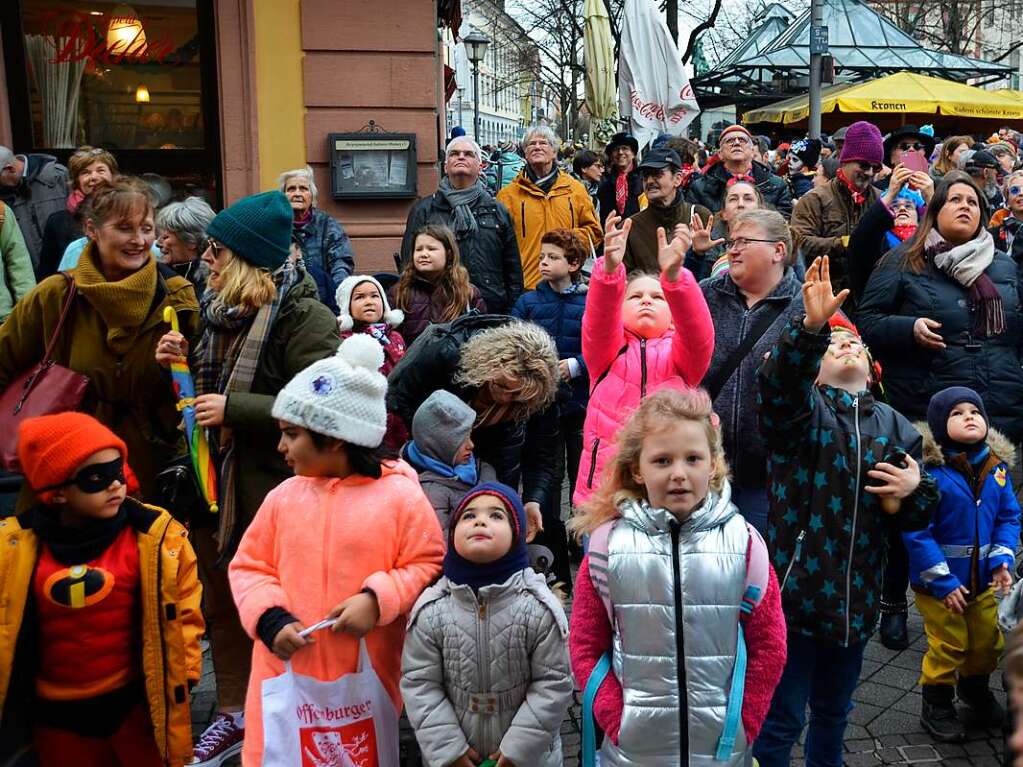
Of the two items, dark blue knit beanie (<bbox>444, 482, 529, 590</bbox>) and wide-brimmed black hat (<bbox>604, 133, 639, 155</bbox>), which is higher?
wide-brimmed black hat (<bbox>604, 133, 639, 155</bbox>)

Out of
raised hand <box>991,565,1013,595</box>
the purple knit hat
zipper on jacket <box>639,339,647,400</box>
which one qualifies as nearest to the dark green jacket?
zipper on jacket <box>639,339,647,400</box>

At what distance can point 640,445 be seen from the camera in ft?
10.6

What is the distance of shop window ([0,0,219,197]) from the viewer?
9.14 metres

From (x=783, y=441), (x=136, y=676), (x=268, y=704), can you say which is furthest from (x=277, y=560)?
(x=783, y=441)

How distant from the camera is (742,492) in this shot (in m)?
4.36

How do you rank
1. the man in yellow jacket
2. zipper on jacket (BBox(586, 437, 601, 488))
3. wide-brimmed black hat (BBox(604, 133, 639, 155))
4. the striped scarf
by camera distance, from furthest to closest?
wide-brimmed black hat (BBox(604, 133, 639, 155)), the man in yellow jacket, zipper on jacket (BBox(586, 437, 601, 488)), the striped scarf

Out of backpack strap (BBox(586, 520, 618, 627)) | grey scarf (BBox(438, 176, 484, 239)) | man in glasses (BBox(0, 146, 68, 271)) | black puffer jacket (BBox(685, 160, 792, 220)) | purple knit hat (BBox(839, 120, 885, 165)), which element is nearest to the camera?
→ backpack strap (BBox(586, 520, 618, 627))

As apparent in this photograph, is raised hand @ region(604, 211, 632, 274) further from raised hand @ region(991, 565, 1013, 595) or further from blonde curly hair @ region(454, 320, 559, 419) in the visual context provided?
raised hand @ region(991, 565, 1013, 595)

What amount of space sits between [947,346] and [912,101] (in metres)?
18.2

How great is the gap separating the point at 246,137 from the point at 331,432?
6.47 m

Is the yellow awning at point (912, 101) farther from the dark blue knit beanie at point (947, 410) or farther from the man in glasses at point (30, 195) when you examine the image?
the dark blue knit beanie at point (947, 410)

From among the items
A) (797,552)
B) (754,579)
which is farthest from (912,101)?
(754,579)

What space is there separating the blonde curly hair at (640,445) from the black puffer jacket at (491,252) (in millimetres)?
4094

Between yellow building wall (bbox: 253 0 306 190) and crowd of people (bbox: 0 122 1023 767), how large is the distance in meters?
3.97
